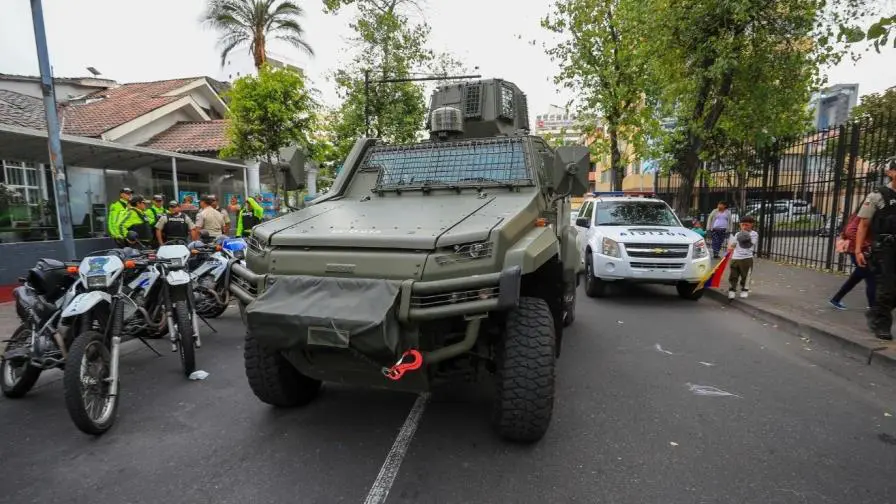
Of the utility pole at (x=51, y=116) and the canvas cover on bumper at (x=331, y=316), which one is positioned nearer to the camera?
the canvas cover on bumper at (x=331, y=316)

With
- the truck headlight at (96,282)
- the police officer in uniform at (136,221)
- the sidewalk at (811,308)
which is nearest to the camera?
the truck headlight at (96,282)

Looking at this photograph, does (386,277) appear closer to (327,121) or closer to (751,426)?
(751,426)

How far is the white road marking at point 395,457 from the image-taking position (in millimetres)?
2709

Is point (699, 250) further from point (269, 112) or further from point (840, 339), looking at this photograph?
point (269, 112)

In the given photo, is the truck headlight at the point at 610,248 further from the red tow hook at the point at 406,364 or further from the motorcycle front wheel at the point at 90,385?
the motorcycle front wheel at the point at 90,385

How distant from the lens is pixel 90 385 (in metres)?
3.46

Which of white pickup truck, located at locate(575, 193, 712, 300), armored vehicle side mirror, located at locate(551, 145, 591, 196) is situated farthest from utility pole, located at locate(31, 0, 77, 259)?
white pickup truck, located at locate(575, 193, 712, 300)

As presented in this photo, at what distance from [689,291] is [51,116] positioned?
372 inches

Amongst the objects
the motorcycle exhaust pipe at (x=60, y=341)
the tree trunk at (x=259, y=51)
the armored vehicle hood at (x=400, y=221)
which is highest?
the tree trunk at (x=259, y=51)

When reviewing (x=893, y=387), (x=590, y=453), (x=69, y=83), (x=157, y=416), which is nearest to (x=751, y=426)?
(x=590, y=453)

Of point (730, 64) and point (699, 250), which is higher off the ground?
point (730, 64)

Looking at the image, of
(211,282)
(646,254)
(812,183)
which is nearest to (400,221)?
(211,282)

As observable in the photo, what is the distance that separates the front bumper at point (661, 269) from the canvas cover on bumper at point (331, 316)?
19.0 ft

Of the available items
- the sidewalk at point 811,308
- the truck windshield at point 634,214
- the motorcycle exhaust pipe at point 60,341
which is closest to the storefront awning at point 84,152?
the motorcycle exhaust pipe at point 60,341
